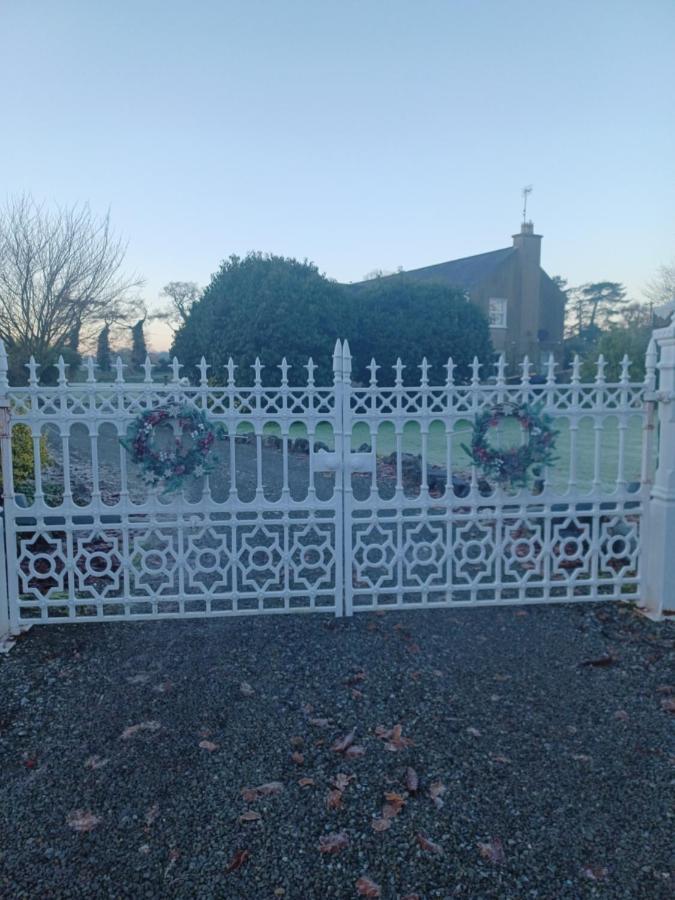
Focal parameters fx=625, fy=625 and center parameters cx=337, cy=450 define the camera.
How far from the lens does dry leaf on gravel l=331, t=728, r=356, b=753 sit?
2.88m

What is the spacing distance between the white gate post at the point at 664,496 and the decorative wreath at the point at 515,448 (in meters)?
0.79

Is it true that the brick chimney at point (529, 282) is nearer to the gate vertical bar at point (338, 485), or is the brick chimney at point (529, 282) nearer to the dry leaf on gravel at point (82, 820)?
the gate vertical bar at point (338, 485)

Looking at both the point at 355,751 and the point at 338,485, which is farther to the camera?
the point at 338,485

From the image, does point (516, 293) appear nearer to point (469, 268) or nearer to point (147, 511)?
point (469, 268)

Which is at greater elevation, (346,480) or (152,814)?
(346,480)

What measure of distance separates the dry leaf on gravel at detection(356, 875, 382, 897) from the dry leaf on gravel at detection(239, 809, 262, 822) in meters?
0.50

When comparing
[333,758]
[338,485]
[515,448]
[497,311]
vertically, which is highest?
[497,311]

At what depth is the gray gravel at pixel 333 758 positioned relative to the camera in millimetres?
2146

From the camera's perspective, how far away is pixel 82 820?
2.41m

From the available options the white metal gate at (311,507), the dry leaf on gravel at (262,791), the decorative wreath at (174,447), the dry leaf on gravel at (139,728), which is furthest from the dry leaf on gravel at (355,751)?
the decorative wreath at (174,447)

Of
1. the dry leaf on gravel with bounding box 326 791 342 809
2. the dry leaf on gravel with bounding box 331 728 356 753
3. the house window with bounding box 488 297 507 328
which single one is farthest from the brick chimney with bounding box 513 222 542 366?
the dry leaf on gravel with bounding box 326 791 342 809

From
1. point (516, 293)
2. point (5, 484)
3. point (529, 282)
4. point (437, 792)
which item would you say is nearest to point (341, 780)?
point (437, 792)

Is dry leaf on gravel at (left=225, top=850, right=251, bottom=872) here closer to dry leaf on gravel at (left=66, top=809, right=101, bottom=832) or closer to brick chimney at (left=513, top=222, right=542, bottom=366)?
dry leaf on gravel at (left=66, top=809, right=101, bottom=832)

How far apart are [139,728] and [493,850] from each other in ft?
5.72
